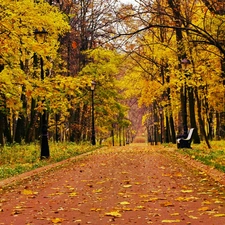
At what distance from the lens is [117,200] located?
8102 mm

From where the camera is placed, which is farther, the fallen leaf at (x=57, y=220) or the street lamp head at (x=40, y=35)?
the street lamp head at (x=40, y=35)

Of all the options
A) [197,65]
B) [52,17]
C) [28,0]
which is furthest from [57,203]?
[197,65]

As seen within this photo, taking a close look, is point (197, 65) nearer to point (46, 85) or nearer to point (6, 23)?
point (46, 85)

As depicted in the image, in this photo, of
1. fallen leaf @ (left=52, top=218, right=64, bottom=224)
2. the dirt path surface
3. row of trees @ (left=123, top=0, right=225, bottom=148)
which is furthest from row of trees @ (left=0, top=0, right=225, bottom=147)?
fallen leaf @ (left=52, top=218, right=64, bottom=224)

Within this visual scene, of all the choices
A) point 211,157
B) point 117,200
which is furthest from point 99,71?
point 117,200

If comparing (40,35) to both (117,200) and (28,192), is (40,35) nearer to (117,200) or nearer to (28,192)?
(28,192)

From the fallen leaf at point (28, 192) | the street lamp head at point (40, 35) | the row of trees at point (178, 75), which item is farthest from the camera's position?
the row of trees at point (178, 75)

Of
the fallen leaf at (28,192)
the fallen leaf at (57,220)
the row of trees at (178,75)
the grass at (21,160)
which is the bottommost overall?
the fallen leaf at (57,220)

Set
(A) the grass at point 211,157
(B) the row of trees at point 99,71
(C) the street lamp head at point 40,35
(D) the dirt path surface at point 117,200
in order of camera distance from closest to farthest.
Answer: (D) the dirt path surface at point 117,200 → (A) the grass at point 211,157 → (C) the street lamp head at point 40,35 → (B) the row of trees at point 99,71

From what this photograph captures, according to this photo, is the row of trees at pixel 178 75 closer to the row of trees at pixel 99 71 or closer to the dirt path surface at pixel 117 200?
the row of trees at pixel 99 71

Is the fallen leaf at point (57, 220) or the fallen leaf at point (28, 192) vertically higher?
the fallen leaf at point (28, 192)

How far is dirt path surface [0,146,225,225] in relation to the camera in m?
6.45

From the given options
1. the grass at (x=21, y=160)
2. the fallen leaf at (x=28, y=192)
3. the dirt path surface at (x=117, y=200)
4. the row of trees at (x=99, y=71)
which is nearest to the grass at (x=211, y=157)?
the dirt path surface at (x=117, y=200)

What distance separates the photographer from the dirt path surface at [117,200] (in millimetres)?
6449
